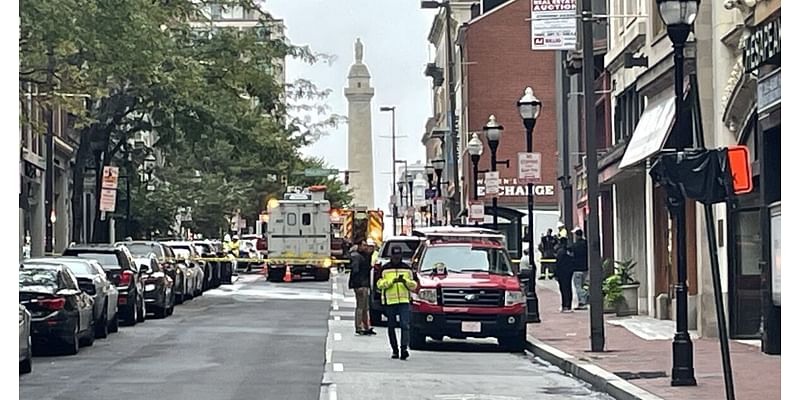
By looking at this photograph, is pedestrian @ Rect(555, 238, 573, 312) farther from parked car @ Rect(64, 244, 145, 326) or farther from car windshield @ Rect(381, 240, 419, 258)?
parked car @ Rect(64, 244, 145, 326)

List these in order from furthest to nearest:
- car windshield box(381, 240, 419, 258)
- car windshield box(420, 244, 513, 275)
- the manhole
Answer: car windshield box(381, 240, 419, 258)
car windshield box(420, 244, 513, 275)
the manhole

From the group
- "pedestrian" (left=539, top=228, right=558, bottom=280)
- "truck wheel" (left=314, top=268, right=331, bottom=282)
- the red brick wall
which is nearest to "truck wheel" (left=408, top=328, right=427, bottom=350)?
"pedestrian" (left=539, top=228, right=558, bottom=280)

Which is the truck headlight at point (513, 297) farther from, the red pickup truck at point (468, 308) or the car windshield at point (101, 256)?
the car windshield at point (101, 256)

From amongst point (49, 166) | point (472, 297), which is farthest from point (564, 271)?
point (49, 166)

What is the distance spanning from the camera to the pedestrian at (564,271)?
108 ft

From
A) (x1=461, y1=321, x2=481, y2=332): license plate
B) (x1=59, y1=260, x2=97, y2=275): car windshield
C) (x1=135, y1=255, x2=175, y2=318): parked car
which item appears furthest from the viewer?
(x1=135, y1=255, x2=175, y2=318): parked car

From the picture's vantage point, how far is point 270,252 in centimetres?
5809

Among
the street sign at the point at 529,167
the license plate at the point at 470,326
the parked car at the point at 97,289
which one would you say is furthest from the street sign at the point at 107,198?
the license plate at the point at 470,326

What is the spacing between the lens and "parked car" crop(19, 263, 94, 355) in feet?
74.6

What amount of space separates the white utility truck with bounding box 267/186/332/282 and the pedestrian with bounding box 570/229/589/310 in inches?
974

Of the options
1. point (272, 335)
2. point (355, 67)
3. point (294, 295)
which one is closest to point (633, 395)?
point (272, 335)

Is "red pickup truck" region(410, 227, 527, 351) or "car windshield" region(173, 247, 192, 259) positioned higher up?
"car windshield" region(173, 247, 192, 259)

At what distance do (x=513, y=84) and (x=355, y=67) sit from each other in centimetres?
7845
